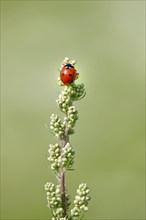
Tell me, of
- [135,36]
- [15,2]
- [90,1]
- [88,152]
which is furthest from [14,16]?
[88,152]

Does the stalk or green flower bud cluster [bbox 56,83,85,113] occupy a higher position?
green flower bud cluster [bbox 56,83,85,113]

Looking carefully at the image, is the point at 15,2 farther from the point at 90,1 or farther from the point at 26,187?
the point at 26,187

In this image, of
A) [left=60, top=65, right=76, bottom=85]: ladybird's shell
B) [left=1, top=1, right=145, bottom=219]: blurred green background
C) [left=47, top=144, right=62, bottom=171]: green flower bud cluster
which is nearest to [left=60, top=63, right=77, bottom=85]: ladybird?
[left=60, top=65, right=76, bottom=85]: ladybird's shell

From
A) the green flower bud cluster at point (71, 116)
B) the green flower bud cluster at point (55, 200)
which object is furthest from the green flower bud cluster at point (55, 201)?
the green flower bud cluster at point (71, 116)

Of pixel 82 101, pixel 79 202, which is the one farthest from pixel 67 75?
pixel 82 101

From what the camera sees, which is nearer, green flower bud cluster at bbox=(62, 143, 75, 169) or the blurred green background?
green flower bud cluster at bbox=(62, 143, 75, 169)

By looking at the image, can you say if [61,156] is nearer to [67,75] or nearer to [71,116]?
[71,116]

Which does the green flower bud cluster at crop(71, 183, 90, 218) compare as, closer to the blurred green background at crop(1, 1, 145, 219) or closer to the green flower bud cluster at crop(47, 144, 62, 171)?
the green flower bud cluster at crop(47, 144, 62, 171)
